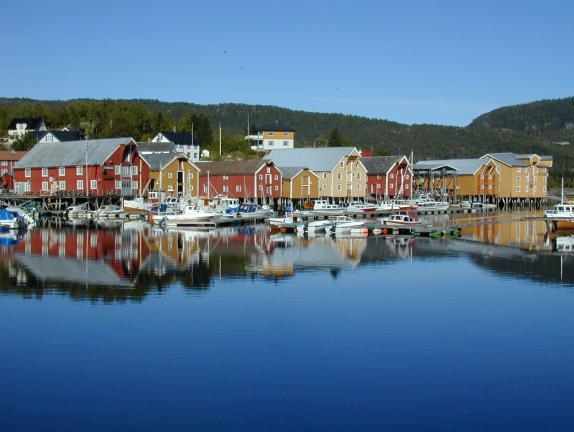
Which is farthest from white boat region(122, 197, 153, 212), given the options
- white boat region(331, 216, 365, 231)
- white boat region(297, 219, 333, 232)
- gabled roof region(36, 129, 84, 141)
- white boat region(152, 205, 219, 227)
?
gabled roof region(36, 129, 84, 141)

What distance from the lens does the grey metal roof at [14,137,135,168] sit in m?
80.7

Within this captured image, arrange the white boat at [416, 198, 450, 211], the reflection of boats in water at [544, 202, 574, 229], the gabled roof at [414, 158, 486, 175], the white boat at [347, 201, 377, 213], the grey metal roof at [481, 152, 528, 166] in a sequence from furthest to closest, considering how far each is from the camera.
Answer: the grey metal roof at [481, 152, 528, 166] < the gabled roof at [414, 158, 486, 175] < the white boat at [416, 198, 450, 211] < the white boat at [347, 201, 377, 213] < the reflection of boats in water at [544, 202, 574, 229]

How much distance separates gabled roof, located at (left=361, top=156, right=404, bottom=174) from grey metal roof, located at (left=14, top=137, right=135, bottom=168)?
112 feet

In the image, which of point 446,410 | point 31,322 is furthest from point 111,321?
point 446,410

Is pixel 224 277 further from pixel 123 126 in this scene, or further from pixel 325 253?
pixel 123 126

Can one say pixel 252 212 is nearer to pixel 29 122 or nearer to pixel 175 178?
pixel 175 178

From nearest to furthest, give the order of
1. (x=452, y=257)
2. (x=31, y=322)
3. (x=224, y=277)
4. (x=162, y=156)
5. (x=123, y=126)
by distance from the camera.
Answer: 1. (x=31, y=322)
2. (x=224, y=277)
3. (x=452, y=257)
4. (x=162, y=156)
5. (x=123, y=126)

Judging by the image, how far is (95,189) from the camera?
80375 millimetres

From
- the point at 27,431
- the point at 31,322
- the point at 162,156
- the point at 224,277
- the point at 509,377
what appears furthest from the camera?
the point at 162,156

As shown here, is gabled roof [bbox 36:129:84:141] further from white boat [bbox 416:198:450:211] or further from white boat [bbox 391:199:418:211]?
white boat [bbox 416:198:450:211]

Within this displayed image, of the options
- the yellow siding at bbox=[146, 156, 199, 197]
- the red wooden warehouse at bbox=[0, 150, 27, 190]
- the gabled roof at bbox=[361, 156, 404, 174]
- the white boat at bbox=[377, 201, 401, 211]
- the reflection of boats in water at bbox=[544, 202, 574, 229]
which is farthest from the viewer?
the gabled roof at bbox=[361, 156, 404, 174]

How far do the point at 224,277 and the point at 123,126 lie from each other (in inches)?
3364

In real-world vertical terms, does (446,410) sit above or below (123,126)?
below

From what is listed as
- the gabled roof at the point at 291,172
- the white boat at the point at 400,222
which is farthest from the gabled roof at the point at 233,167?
the white boat at the point at 400,222
